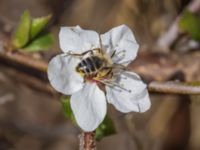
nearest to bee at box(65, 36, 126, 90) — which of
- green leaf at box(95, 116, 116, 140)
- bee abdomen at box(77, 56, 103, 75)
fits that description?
bee abdomen at box(77, 56, 103, 75)

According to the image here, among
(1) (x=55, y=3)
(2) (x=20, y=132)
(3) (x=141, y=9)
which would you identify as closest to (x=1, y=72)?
(2) (x=20, y=132)

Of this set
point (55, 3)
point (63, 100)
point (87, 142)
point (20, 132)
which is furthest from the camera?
point (55, 3)

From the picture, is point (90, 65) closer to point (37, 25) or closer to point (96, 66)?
point (96, 66)

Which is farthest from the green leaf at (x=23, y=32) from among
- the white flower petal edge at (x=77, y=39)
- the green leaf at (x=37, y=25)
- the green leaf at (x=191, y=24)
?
the green leaf at (x=191, y=24)

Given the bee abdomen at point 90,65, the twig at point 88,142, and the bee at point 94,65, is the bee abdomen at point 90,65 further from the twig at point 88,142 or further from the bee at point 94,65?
the twig at point 88,142

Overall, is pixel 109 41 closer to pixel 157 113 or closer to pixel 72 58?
pixel 72 58

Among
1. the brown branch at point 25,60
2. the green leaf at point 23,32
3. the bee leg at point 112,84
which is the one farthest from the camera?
the brown branch at point 25,60

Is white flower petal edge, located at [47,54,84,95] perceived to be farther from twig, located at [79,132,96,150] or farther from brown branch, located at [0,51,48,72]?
brown branch, located at [0,51,48,72]
